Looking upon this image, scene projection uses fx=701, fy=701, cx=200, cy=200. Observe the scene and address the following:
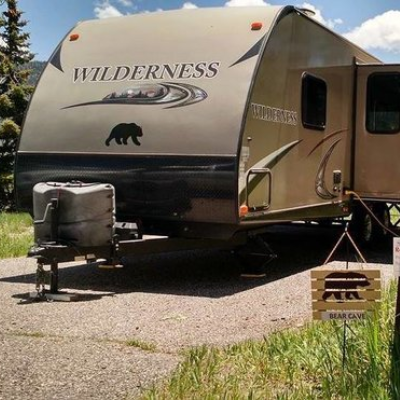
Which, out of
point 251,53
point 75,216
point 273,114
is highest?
point 251,53

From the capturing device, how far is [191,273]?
28.2 ft

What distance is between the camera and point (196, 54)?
746 centimetres

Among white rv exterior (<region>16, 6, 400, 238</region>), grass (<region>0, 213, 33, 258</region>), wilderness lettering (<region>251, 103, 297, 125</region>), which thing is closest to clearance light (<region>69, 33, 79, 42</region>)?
white rv exterior (<region>16, 6, 400, 238</region>)

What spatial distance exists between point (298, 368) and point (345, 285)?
66 centimetres

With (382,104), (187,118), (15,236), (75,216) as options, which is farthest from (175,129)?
(15,236)

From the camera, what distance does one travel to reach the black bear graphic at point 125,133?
7.35 meters

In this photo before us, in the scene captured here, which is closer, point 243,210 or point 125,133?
point 243,210

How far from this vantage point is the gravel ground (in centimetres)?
437

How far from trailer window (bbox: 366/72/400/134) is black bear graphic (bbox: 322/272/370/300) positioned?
6.36m

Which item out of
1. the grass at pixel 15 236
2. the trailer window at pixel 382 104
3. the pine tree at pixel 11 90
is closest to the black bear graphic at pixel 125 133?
the grass at pixel 15 236

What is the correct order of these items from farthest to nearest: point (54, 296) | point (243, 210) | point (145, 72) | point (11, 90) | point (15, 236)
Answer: point (11, 90), point (15, 236), point (145, 72), point (243, 210), point (54, 296)

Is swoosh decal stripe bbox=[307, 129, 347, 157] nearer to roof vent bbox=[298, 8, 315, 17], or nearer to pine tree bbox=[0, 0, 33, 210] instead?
roof vent bbox=[298, 8, 315, 17]

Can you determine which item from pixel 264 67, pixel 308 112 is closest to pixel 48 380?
pixel 264 67

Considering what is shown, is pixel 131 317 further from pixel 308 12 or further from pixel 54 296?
pixel 308 12
